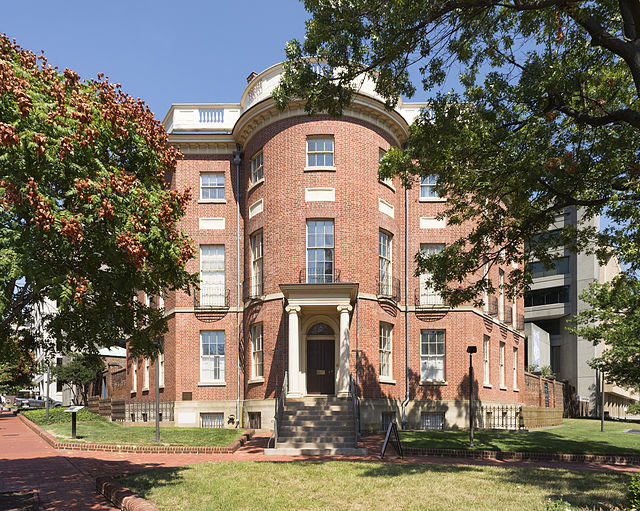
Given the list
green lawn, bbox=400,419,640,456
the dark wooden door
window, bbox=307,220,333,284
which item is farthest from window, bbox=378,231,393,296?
green lawn, bbox=400,419,640,456

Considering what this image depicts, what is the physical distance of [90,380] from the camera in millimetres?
45969

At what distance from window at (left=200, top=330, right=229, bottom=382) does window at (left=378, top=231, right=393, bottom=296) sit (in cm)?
759

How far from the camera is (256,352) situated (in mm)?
24750

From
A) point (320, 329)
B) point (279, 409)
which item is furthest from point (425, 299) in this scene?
point (279, 409)

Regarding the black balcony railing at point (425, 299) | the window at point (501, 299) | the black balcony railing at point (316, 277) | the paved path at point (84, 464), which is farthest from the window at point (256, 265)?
the window at point (501, 299)

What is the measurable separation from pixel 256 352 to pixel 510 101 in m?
15.4

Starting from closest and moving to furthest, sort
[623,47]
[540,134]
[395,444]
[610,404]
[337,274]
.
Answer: [623,47], [540,134], [395,444], [337,274], [610,404]

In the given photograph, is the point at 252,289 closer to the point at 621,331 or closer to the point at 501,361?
the point at 501,361

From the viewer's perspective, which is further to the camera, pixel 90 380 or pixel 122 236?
pixel 90 380

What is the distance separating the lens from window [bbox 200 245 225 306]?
26453 millimetres

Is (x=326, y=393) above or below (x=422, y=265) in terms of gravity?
below

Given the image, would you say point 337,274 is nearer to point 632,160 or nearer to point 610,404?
point 632,160

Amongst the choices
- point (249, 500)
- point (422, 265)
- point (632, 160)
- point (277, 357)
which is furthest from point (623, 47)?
point (277, 357)

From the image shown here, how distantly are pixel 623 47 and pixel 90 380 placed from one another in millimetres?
44799
